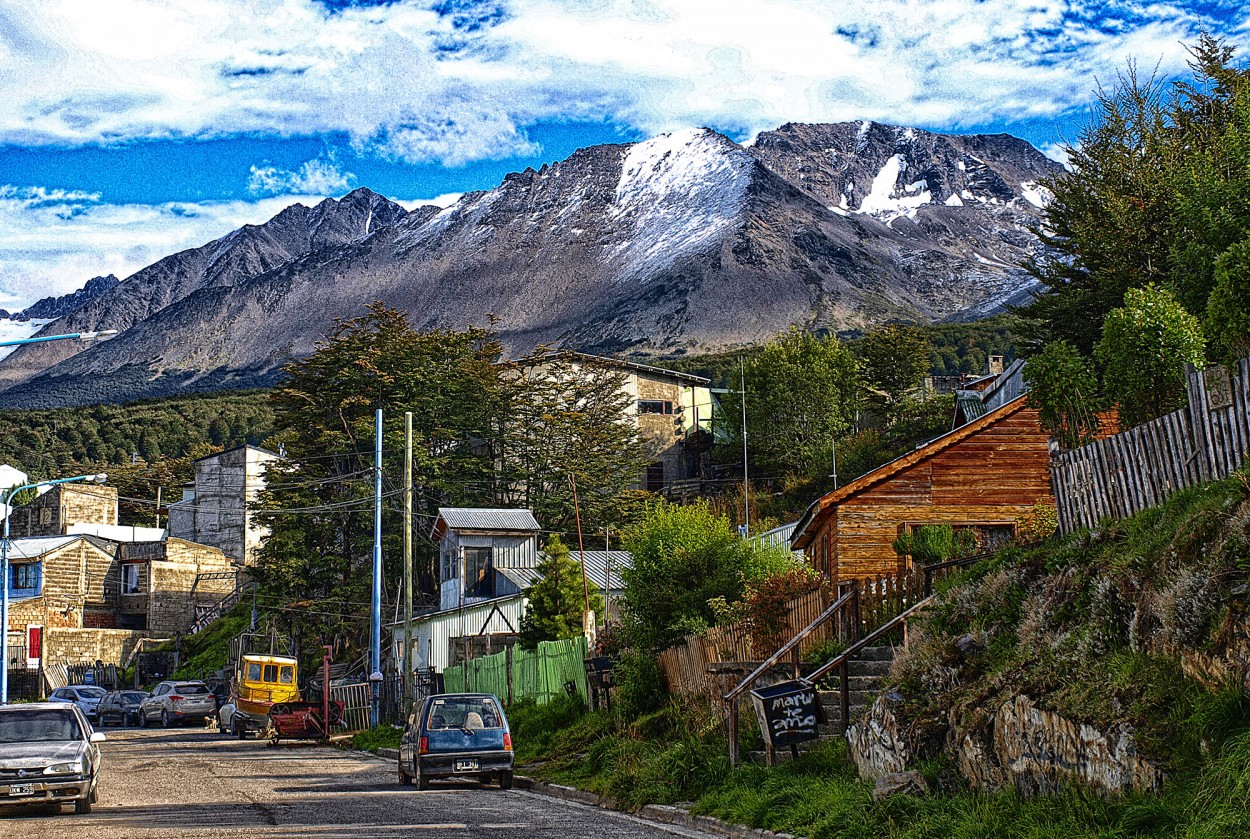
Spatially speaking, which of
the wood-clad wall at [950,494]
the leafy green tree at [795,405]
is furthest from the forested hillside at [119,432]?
the wood-clad wall at [950,494]

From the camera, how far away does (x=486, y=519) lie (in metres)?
49.3

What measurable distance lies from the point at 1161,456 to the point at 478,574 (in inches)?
1495

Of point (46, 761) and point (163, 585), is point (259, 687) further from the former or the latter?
point (163, 585)

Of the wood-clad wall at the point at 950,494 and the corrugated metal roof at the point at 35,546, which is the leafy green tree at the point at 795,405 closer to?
the wood-clad wall at the point at 950,494

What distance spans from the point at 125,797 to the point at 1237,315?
16.7 m

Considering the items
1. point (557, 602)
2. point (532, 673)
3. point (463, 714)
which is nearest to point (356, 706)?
point (557, 602)

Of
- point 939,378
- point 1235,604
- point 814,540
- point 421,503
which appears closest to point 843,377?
point 939,378

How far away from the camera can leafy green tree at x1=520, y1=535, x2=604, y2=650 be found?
114ft

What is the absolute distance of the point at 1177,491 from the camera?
11875 mm

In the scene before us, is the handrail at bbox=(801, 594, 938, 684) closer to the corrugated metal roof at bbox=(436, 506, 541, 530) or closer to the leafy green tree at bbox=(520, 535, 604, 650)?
the leafy green tree at bbox=(520, 535, 604, 650)

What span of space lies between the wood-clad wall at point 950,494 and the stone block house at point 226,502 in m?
59.7

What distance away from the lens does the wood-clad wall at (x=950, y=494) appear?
29.3 metres

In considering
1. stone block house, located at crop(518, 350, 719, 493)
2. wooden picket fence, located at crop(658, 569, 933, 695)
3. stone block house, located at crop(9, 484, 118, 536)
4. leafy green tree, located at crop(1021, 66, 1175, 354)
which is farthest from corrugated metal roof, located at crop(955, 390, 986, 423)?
stone block house, located at crop(9, 484, 118, 536)

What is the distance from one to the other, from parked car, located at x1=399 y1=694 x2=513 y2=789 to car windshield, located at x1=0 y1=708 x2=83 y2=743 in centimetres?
520
